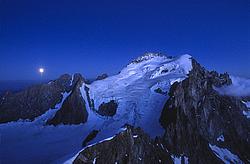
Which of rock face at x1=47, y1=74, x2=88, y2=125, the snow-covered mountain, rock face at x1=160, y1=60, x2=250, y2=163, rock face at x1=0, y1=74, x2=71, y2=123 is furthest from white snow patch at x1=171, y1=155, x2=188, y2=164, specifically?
rock face at x1=0, y1=74, x2=71, y2=123

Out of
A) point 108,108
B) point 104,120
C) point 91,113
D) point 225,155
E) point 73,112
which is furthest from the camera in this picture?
point 73,112

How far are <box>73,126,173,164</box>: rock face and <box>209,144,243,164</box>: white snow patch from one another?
41.1 meters

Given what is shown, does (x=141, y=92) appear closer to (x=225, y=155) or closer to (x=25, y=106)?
(x=225, y=155)

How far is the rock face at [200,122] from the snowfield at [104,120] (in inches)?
278

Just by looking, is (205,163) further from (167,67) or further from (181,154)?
(167,67)

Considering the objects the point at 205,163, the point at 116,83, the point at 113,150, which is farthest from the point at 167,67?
the point at 113,150

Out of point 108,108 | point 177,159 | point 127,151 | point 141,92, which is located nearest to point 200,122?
point 141,92

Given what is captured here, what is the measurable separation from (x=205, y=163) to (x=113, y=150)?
55.8 meters

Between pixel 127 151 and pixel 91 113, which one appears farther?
pixel 91 113

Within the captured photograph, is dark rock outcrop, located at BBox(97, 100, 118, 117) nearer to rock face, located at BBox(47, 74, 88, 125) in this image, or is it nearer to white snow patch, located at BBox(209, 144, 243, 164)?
rock face, located at BBox(47, 74, 88, 125)

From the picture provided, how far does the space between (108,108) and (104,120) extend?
12.0 metres

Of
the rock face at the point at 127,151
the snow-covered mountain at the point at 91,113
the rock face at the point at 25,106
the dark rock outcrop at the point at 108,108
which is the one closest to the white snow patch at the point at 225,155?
the snow-covered mountain at the point at 91,113

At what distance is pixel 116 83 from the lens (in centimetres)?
17500

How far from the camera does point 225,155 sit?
141 m
